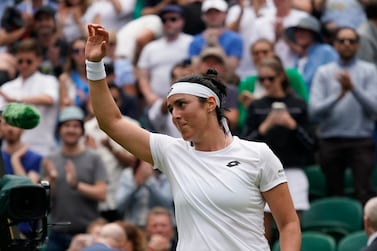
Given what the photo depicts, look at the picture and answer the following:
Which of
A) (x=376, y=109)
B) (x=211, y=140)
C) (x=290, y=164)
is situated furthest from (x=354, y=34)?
(x=211, y=140)

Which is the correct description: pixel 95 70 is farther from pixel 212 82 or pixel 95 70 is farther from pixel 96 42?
pixel 212 82

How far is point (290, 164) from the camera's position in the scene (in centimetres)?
1077

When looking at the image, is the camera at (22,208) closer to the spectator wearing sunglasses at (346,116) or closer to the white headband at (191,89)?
the white headband at (191,89)

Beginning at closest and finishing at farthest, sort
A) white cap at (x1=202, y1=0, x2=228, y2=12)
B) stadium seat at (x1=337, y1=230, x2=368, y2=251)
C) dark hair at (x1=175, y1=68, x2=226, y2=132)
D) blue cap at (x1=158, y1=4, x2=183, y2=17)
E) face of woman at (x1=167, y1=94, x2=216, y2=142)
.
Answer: face of woman at (x1=167, y1=94, x2=216, y2=142) < dark hair at (x1=175, y1=68, x2=226, y2=132) < stadium seat at (x1=337, y1=230, x2=368, y2=251) < white cap at (x1=202, y1=0, x2=228, y2=12) < blue cap at (x1=158, y1=4, x2=183, y2=17)

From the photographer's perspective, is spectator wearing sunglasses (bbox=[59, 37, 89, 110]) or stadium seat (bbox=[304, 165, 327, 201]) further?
spectator wearing sunglasses (bbox=[59, 37, 89, 110])

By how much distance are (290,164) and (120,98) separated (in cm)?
255

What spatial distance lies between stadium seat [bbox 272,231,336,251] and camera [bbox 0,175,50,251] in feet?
14.2

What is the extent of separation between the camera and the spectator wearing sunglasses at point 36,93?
12367 mm

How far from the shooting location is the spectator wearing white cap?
12.9 metres

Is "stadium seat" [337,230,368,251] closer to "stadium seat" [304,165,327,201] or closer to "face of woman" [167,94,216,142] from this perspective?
"stadium seat" [304,165,327,201]

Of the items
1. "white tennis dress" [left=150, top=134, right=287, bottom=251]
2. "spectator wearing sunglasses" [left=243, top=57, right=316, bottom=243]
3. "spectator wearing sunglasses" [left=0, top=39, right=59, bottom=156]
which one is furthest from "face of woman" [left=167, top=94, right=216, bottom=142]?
"spectator wearing sunglasses" [left=0, top=39, right=59, bottom=156]

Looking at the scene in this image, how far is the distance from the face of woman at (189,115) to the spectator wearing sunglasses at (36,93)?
6.32 m

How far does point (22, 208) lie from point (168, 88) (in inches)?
273

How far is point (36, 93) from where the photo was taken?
1252 cm
